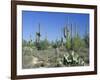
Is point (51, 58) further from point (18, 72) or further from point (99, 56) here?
point (99, 56)

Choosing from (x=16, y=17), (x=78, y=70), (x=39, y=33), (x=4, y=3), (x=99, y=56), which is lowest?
(x=78, y=70)

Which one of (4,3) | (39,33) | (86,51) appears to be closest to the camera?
(4,3)

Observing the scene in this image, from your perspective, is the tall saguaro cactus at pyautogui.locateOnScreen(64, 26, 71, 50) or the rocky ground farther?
the tall saguaro cactus at pyautogui.locateOnScreen(64, 26, 71, 50)

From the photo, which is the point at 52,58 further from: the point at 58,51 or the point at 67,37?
the point at 67,37

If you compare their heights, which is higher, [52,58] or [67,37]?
[67,37]

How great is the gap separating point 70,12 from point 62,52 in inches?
15.9

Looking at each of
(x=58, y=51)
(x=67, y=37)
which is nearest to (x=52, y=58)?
(x=58, y=51)

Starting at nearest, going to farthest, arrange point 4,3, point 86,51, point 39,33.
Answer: point 4,3, point 39,33, point 86,51

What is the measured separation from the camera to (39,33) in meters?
2.03

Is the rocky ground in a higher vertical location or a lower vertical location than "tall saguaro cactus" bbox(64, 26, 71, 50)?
lower

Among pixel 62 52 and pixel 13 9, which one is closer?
pixel 13 9

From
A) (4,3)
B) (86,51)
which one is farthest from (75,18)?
(4,3)

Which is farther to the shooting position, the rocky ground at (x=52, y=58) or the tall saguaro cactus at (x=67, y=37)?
the tall saguaro cactus at (x=67, y=37)

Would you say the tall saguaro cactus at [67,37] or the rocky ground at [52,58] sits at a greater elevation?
the tall saguaro cactus at [67,37]
